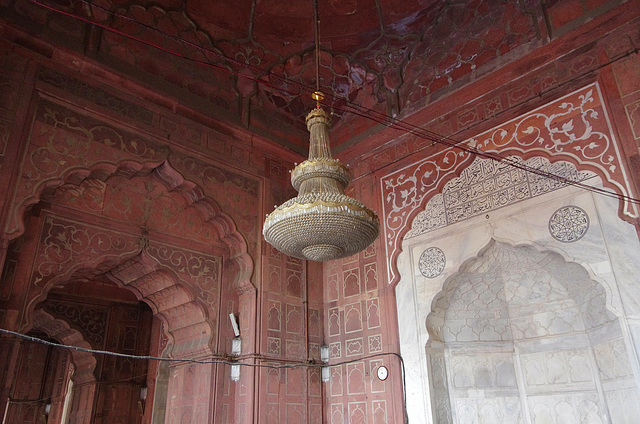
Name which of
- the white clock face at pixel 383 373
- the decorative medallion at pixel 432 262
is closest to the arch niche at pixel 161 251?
the white clock face at pixel 383 373

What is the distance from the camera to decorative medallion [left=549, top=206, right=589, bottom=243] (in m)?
4.54

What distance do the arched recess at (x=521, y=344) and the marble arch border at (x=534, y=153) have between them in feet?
2.85

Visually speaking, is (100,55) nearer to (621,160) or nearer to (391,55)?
(391,55)

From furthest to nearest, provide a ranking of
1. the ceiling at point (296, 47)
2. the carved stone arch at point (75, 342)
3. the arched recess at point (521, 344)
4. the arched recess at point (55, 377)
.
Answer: the arched recess at point (55, 377)
the carved stone arch at point (75, 342)
the ceiling at point (296, 47)
the arched recess at point (521, 344)

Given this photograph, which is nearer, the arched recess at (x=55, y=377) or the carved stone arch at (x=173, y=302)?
the carved stone arch at (x=173, y=302)

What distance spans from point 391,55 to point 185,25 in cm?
262

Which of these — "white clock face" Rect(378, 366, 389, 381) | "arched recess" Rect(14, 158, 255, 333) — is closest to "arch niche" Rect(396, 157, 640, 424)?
"white clock face" Rect(378, 366, 389, 381)

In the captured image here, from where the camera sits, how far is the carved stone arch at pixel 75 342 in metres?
8.31

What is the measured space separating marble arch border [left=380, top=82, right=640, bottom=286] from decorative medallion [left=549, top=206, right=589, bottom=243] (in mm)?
322

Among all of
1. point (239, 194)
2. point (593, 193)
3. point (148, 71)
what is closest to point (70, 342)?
point (239, 194)

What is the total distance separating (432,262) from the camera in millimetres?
5590

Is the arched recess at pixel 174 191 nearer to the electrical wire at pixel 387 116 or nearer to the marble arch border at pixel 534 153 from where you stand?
the electrical wire at pixel 387 116

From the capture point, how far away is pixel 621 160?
14.4ft

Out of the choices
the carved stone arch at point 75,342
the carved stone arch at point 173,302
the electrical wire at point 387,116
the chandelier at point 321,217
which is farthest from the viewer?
the carved stone arch at point 75,342
